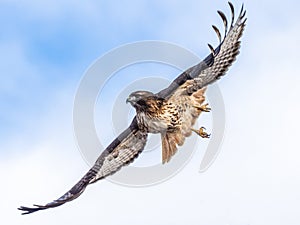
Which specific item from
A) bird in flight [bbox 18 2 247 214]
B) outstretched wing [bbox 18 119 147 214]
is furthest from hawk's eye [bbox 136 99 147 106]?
outstretched wing [bbox 18 119 147 214]

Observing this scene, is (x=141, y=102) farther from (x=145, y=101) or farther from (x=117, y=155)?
(x=117, y=155)

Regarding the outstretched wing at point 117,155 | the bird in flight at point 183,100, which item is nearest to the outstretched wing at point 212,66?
the bird in flight at point 183,100

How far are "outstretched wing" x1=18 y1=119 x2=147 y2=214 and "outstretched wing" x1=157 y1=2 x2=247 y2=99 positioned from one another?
165 centimetres

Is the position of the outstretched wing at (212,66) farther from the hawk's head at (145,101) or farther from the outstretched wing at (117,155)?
the outstretched wing at (117,155)

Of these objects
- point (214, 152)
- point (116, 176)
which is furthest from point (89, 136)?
point (214, 152)

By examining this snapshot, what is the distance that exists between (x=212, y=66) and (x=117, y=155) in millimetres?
3668

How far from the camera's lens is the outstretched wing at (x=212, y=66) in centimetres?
2509

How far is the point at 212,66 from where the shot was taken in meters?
25.3

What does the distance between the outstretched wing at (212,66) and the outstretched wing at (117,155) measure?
5.41 feet

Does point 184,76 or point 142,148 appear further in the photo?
point 142,148

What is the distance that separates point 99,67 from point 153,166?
3.09m

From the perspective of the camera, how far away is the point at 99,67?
87.0 ft

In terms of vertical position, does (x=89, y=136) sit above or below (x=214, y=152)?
above

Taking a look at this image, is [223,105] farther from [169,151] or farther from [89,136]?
[89,136]
